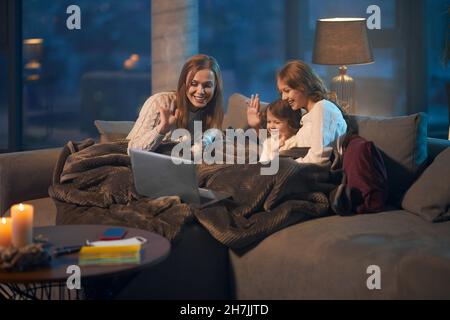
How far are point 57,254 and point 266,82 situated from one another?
4123mm

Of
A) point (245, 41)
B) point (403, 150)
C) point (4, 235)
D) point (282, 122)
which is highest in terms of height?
point (245, 41)

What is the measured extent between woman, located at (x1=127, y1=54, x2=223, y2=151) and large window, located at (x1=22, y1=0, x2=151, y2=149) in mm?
2478

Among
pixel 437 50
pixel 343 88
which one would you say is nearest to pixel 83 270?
pixel 343 88

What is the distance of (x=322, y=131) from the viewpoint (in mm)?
3027

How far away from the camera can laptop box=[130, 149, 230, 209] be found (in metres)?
2.72

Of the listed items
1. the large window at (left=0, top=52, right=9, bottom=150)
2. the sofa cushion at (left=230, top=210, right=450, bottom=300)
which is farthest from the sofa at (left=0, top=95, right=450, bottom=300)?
the large window at (left=0, top=52, right=9, bottom=150)

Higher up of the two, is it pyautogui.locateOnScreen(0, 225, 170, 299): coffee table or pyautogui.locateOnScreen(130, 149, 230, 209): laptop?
pyautogui.locateOnScreen(130, 149, 230, 209): laptop

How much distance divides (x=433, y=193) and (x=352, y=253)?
506mm

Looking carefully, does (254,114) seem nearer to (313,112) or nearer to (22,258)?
(313,112)

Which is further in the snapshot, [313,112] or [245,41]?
[245,41]

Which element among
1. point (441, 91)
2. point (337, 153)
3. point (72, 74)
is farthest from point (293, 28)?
point (337, 153)

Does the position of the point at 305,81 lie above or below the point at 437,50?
below

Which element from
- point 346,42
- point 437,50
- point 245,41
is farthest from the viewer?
point 245,41

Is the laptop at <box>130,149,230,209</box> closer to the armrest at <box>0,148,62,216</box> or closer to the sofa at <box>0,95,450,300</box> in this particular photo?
the sofa at <box>0,95,450,300</box>
